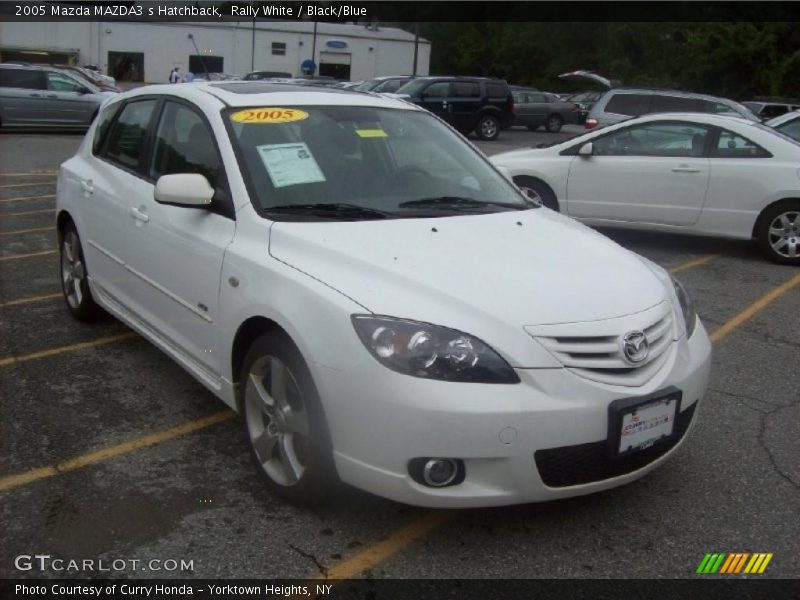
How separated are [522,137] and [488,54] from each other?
5440cm

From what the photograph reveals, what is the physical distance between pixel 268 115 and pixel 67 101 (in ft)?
60.3

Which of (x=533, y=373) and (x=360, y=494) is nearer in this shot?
(x=533, y=373)

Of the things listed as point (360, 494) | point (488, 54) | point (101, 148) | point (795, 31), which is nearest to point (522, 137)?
point (795, 31)

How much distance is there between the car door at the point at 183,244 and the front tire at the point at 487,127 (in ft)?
68.1

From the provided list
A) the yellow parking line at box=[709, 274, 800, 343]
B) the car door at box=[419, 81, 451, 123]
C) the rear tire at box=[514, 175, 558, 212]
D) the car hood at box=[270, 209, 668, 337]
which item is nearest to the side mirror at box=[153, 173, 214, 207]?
the car hood at box=[270, 209, 668, 337]

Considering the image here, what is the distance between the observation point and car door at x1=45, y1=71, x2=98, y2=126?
2020 centimetres

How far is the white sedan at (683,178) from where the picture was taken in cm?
810

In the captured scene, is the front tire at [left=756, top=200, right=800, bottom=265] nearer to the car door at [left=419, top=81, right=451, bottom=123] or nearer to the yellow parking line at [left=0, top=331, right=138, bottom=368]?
the yellow parking line at [left=0, top=331, right=138, bottom=368]

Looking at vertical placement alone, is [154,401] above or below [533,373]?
below

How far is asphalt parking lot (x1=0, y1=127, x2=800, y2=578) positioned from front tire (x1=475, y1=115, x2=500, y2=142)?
20178 mm

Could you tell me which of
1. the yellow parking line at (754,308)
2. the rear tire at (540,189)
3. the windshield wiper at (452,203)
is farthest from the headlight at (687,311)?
the rear tire at (540,189)

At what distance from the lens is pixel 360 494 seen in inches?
133

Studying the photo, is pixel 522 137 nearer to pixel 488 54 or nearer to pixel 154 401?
Answer: pixel 154 401

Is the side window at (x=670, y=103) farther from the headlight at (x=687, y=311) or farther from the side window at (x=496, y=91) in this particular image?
the headlight at (x=687, y=311)
